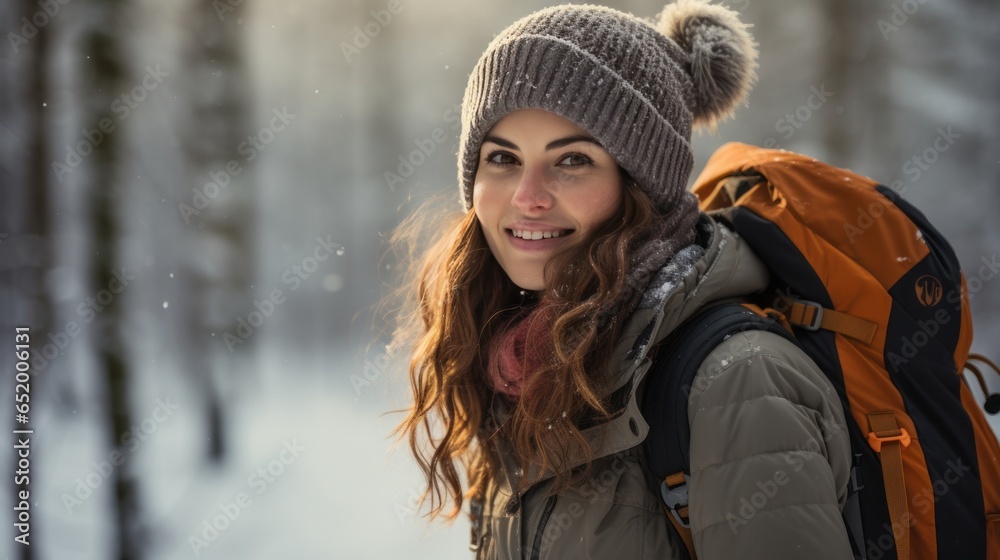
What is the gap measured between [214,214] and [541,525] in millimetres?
4720

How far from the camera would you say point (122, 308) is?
4.07 meters

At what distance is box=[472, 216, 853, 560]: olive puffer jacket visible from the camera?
4.53ft

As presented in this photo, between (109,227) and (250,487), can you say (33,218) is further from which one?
(250,487)

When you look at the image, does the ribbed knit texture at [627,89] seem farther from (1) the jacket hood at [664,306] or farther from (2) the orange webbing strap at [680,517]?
(2) the orange webbing strap at [680,517]

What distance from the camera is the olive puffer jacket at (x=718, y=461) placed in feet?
4.53

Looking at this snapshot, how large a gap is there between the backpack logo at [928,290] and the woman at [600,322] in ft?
1.13

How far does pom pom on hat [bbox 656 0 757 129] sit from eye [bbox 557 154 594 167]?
1.51 ft

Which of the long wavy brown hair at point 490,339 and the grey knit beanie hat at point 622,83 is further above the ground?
the grey knit beanie hat at point 622,83

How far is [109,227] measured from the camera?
13.2ft

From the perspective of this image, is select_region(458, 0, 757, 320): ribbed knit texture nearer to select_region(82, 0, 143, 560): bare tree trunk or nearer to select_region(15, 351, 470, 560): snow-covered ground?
select_region(15, 351, 470, 560): snow-covered ground

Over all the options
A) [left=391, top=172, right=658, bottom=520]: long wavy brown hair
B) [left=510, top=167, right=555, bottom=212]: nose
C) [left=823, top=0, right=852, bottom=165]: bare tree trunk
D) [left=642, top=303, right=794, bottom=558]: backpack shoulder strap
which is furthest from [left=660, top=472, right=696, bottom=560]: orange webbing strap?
[left=823, top=0, right=852, bottom=165]: bare tree trunk

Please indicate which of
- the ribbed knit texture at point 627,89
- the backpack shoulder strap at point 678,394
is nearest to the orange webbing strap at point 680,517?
the backpack shoulder strap at point 678,394

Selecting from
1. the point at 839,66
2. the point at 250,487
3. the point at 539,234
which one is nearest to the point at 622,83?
the point at 539,234

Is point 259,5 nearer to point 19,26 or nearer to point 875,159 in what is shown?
point 19,26
